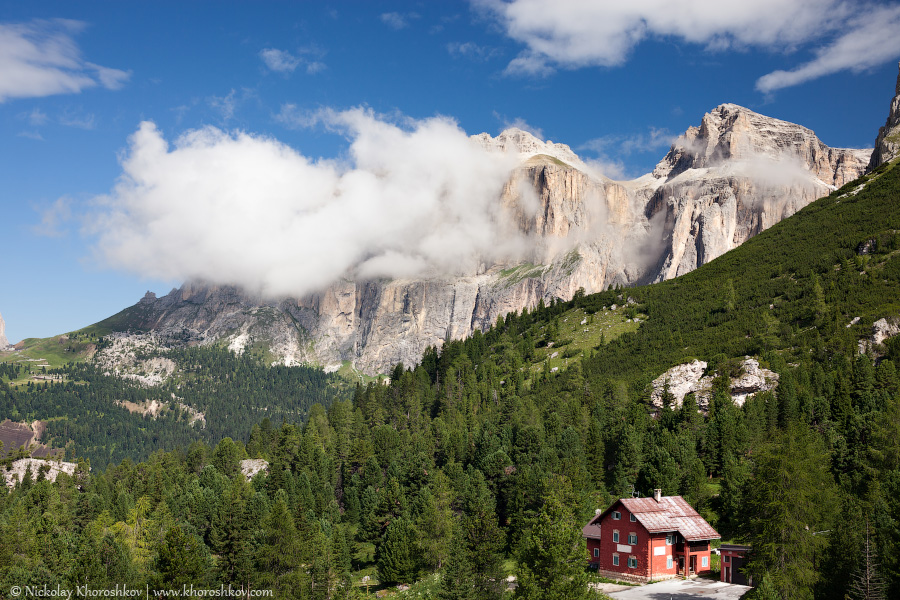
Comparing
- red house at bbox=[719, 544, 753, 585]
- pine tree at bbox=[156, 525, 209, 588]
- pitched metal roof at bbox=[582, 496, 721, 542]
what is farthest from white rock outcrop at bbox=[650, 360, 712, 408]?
pine tree at bbox=[156, 525, 209, 588]

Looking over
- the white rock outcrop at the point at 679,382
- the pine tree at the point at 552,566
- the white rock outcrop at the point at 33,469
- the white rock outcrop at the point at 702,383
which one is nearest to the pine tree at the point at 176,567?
the pine tree at the point at 552,566

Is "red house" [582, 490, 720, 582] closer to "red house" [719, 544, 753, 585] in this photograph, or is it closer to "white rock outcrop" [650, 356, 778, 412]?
"red house" [719, 544, 753, 585]

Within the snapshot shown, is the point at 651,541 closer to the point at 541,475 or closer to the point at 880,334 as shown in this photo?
the point at 541,475

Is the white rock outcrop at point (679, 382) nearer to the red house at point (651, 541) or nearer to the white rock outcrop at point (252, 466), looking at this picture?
the red house at point (651, 541)

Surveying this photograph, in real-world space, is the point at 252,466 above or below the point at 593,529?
below

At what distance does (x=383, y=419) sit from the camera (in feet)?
538

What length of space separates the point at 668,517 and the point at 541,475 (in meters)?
26.1

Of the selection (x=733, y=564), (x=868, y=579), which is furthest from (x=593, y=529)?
(x=868, y=579)

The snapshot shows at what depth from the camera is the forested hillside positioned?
55.7 m

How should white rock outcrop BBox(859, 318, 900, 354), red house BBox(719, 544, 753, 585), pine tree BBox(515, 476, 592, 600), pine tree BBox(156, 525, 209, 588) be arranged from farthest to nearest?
white rock outcrop BBox(859, 318, 900, 354) < red house BBox(719, 544, 753, 585) < pine tree BBox(156, 525, 209, 588) < pine tree BBox(515, 476, 592, 600)

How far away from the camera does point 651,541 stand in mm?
73625

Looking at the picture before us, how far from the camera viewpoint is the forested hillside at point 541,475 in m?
55.7

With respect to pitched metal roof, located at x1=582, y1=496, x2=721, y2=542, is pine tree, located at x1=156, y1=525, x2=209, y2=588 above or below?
below

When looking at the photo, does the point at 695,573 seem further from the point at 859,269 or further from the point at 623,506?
the point at 859,269
